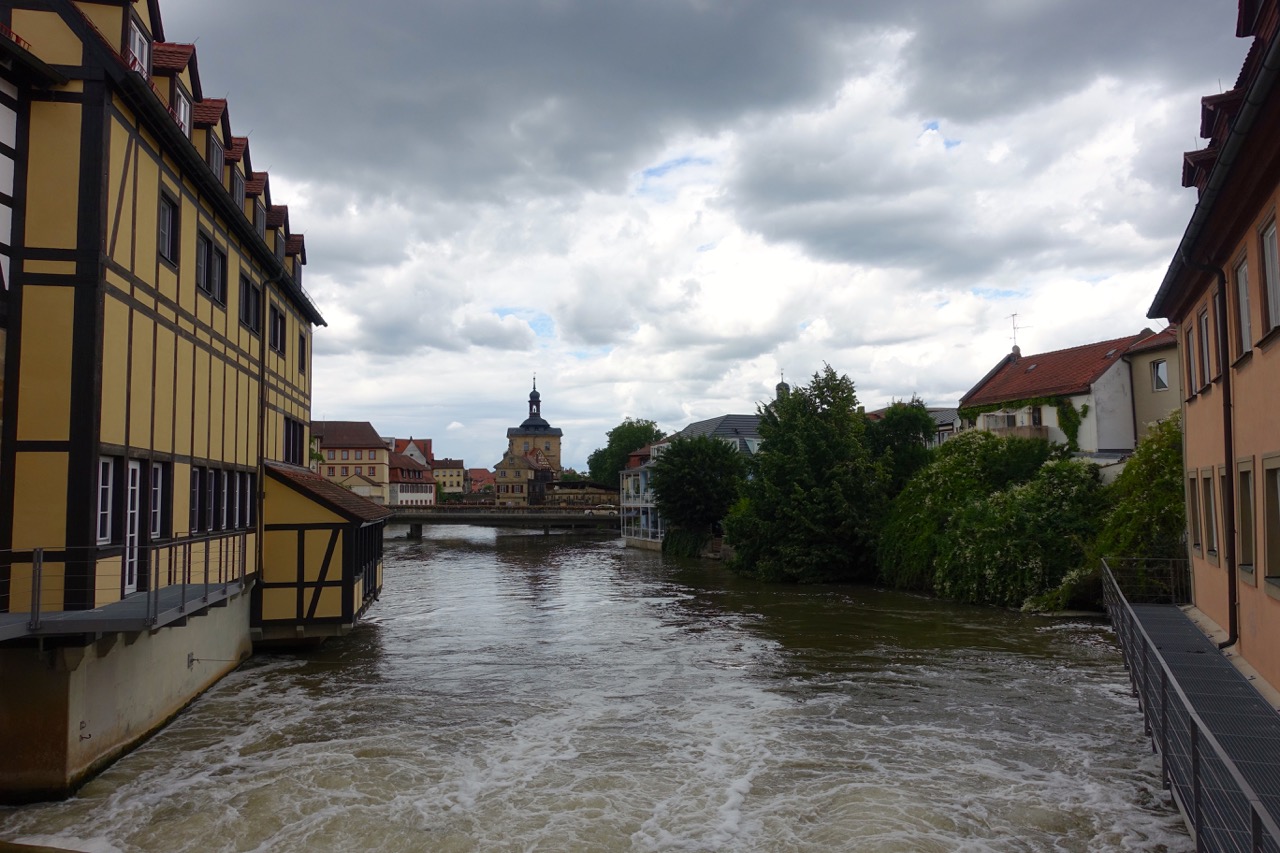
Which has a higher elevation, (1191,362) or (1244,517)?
(1191,362)

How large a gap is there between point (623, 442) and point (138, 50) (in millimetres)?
118498

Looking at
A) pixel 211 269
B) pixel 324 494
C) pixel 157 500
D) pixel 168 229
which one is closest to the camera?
pixel 157 500

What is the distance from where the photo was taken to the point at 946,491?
32.3 meters

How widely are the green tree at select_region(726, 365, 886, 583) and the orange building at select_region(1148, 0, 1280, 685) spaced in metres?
21.2

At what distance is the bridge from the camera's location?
72000 mm

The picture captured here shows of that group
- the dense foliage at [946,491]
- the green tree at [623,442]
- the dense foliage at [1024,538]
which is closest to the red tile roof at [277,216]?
the dense foliage at [1024,538]

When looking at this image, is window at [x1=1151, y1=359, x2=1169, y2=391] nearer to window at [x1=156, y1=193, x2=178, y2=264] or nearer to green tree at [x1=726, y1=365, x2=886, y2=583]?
green tree at [x1=726, y1=365, x2=886, y2=583]

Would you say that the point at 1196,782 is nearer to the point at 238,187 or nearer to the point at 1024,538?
the point at 238,187

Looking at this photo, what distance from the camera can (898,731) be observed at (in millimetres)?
13148

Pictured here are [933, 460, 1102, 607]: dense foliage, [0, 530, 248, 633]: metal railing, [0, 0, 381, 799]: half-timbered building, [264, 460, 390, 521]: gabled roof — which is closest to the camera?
[0, 530, 248, 633]: metal railing

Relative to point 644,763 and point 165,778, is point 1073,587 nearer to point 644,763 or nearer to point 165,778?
point 644,763

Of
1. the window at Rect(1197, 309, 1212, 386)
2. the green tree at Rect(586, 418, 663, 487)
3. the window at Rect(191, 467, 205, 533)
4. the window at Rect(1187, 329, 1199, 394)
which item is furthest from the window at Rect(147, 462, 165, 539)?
the green tree at Rect(586, 418, 663, 487)

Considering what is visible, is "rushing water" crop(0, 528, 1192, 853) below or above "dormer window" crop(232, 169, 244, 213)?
below

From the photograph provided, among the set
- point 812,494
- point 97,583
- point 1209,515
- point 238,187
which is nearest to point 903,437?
point 812,494
